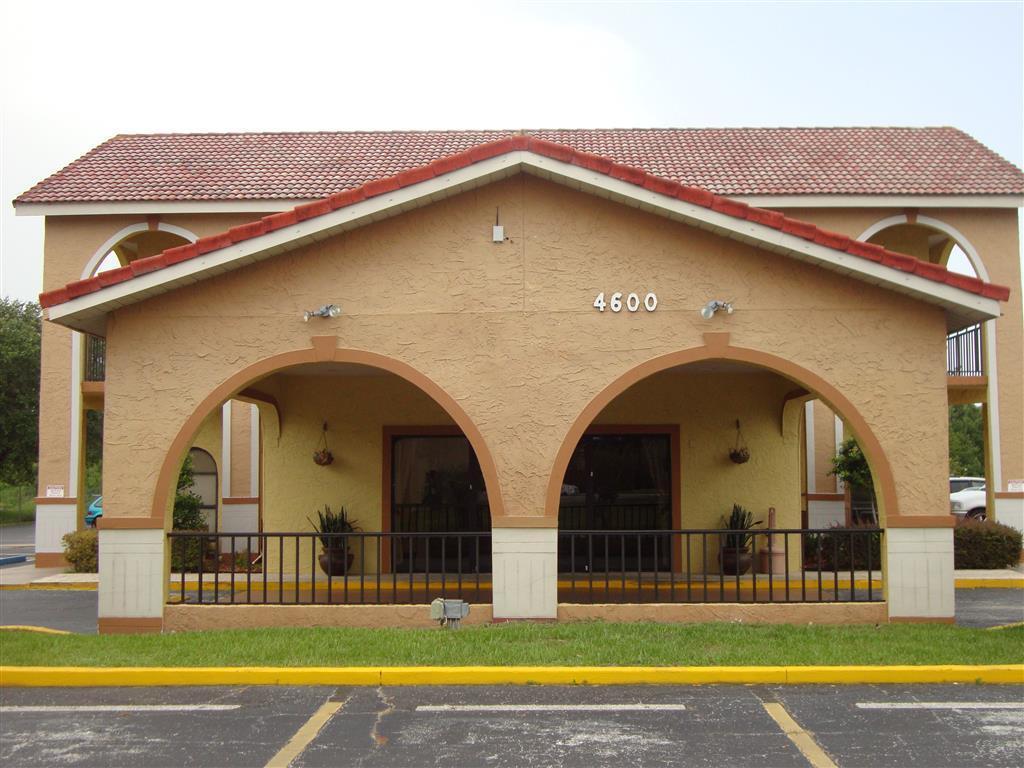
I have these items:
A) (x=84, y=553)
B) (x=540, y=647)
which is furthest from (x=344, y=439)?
(x=540, y=647)

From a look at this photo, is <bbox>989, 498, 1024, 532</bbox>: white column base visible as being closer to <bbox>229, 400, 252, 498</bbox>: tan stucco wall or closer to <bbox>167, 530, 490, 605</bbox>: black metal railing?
<bbox>167, 530, 490, 605</bbox>: black metal railing

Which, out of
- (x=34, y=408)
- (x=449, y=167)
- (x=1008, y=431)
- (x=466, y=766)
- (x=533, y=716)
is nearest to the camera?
(x=466, y=766)

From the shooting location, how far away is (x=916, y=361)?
10812 millimetres

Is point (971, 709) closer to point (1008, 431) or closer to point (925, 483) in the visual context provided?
point (925, 483)

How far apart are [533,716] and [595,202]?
5858 mm

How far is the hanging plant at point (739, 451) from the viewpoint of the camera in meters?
14.7

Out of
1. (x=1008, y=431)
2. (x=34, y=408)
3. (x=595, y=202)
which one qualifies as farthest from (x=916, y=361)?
(x=34, y=408)

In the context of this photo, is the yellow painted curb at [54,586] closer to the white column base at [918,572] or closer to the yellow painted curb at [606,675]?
the yellow painted curb at [606,675]

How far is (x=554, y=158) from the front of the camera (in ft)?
34.8

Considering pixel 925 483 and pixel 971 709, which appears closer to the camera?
pixel 971 709

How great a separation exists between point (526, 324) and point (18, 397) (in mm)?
29988

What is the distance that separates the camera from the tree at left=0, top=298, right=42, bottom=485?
114 ft

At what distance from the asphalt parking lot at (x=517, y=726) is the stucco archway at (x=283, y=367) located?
2924 millimetres

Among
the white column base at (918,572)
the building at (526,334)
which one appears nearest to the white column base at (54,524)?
the building at (526,334)
